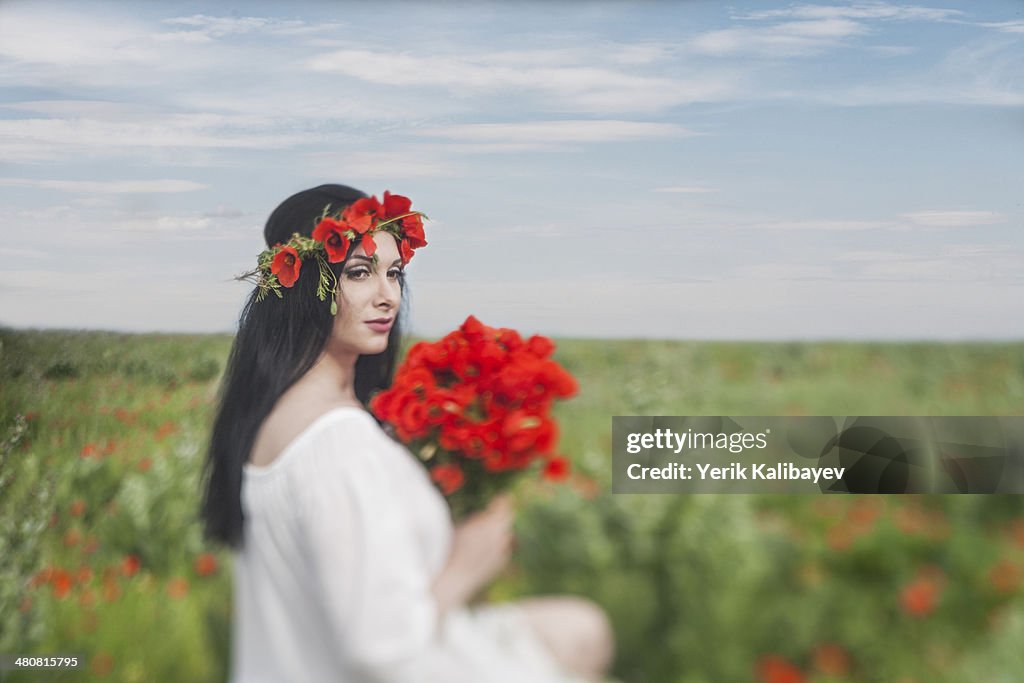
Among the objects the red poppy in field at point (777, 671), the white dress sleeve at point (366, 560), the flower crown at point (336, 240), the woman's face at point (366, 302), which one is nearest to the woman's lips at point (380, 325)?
the woman's face at point (366, 302)

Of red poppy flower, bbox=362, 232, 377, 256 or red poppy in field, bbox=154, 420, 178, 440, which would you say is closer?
red poppy flower, bbox=362, 232, 377, 256

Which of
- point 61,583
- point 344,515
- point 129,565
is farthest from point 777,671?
point 61,583

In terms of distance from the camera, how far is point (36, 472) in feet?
11.1

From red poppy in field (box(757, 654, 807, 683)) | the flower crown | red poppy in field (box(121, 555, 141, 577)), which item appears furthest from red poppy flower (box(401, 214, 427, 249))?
red poppy in field (box(757, 654, 807, 683))

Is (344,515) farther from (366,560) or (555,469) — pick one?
(555,469)

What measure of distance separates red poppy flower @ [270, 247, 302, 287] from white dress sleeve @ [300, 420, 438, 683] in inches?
22.4

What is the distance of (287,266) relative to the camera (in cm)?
276

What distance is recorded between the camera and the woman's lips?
272 centimetres

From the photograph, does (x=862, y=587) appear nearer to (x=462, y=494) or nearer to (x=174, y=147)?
(x=462, y=494)

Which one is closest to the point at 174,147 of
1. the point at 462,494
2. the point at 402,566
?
the point at 462,494

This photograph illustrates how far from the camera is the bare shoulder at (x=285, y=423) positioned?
2463mm

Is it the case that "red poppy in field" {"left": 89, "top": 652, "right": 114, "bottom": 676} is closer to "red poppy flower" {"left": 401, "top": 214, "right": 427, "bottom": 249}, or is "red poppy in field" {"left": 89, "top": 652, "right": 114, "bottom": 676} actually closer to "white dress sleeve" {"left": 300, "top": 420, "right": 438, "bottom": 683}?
"white dress sleeve" {"left": 300, "top": 420, "right": 438, "bottom": 683}

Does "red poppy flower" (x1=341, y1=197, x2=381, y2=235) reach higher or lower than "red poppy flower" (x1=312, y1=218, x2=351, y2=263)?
higher

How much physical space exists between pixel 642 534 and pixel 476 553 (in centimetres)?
41
